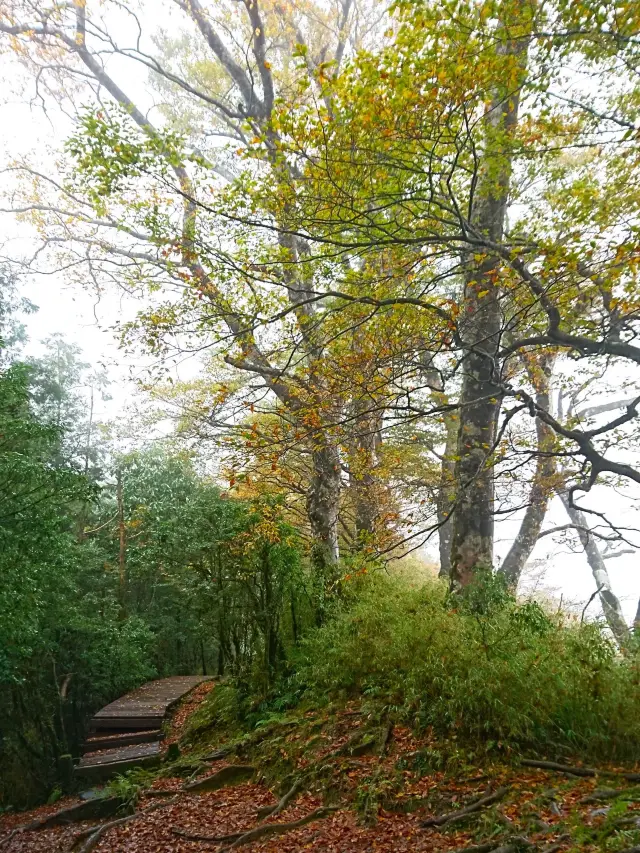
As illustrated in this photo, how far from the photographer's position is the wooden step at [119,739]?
7.73 m

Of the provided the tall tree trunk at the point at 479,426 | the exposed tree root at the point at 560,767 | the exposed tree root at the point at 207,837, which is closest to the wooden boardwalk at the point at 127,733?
the exposed tree root at the point at 207,837

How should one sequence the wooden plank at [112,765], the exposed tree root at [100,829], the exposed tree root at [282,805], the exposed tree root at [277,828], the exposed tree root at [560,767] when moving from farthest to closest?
the wooden plank at [112,765]
the exposed tree root at [100,829]
the exposed tree root at [282,805]
the exposed tree root at [277,828]
the exposed tree root at [560,767]

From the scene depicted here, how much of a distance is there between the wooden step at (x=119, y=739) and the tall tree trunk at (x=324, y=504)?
3400 millimetres

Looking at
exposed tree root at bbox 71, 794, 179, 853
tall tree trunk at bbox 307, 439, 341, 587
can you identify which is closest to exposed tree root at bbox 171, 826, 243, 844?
exposed tree root at bbox 71, 794, 179, 853

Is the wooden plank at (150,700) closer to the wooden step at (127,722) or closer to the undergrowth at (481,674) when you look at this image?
the wooden step at (127,722)

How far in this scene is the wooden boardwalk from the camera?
6.93 m

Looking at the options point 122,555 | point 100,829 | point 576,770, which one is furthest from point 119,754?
point 576,770

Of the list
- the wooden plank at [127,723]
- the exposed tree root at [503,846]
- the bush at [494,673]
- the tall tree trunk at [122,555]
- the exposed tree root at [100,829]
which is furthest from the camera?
the tall tree trunk at [122,555]

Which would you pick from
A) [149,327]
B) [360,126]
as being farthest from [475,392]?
[149,327]

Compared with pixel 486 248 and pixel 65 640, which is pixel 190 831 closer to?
pixel 486 248

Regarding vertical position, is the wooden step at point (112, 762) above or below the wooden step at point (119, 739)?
below

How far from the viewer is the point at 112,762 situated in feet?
22.7

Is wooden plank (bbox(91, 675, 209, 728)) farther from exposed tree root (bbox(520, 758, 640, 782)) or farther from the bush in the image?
exposed tree root (bbox(520, 758, 640, 782))

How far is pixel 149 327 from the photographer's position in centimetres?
677
